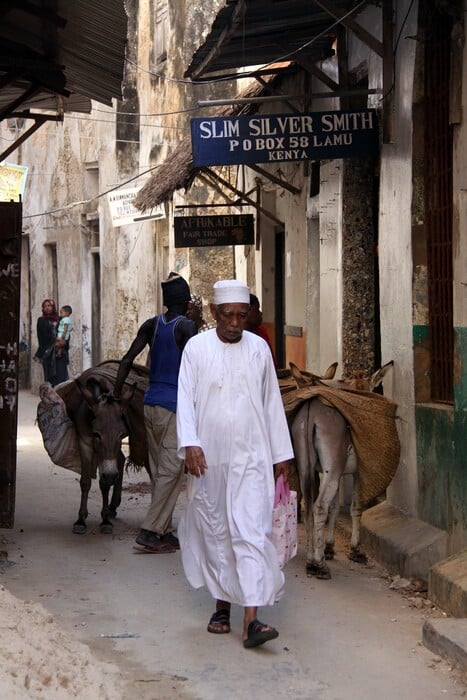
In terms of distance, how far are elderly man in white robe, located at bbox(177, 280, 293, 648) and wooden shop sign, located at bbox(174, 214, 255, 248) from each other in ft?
29.5

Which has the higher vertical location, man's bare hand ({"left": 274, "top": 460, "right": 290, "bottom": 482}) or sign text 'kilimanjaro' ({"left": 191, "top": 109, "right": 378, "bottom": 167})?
sign text 'kilimanjaro' ({"left": 191, "top": 109, "right": 378, "bottom": 167})

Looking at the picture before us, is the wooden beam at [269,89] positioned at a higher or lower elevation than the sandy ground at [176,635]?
higher

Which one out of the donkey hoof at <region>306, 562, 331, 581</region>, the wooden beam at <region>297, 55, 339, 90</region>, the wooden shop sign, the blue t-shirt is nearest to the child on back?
the blue t-shirt

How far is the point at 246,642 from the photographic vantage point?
638cm

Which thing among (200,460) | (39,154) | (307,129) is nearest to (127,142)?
(39,154)

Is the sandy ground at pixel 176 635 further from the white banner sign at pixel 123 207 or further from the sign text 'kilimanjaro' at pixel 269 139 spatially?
the white banner sign at pixel 123 207

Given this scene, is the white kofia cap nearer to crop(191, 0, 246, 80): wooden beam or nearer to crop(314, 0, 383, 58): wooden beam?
crop(314, 0, 383, 58): wooden beam

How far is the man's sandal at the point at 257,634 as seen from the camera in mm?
6305

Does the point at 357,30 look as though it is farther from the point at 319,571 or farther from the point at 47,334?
the point at 47,334

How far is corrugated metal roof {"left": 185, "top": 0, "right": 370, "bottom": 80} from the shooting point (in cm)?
1009

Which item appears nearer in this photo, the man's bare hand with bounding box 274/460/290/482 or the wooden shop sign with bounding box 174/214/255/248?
the man's bare hand with bounding box 274/460/290/482

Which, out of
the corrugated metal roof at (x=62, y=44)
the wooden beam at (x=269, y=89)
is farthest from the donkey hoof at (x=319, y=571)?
the wooden beam at (x=269, y=89)

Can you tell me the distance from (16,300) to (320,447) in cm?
232

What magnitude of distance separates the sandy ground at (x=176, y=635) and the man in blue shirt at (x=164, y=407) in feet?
0.81
